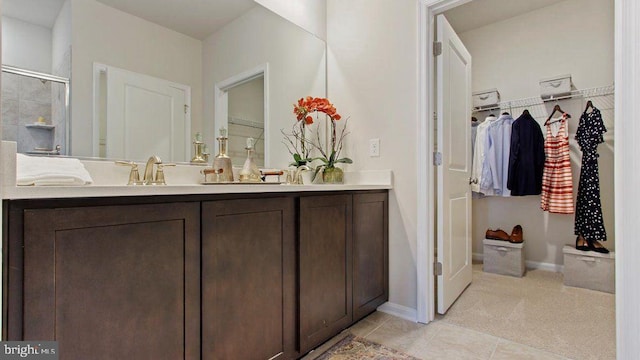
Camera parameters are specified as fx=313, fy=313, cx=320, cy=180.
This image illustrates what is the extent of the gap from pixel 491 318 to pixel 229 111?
2.05 metres

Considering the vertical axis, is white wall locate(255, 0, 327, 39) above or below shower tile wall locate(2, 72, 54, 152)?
above

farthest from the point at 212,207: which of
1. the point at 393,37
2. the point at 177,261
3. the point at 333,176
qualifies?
the point at 393,37

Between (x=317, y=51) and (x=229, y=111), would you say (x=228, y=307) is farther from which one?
(x=317, y=51)

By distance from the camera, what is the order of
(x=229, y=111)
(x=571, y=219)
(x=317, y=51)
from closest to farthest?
1. (x=229, y=111)
2. (x=317, y=51)
3. (x=571, y=219)

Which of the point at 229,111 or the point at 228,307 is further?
the point at 229,111

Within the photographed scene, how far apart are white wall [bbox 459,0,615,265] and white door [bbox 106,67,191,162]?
3.17 m

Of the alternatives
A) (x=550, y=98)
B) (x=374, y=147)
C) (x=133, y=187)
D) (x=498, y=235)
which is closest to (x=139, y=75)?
(x=133, y=187)

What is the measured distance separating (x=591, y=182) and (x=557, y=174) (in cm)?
27

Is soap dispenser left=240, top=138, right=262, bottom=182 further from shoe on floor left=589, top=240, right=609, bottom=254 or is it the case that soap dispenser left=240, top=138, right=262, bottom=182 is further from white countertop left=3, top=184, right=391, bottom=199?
shoe on floor left=589, top=240, right=609, bottom=254

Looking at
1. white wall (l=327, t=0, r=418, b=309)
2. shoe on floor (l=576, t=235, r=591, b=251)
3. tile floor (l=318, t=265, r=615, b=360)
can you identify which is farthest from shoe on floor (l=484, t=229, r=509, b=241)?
white wall (l=327, t=0, r=418, b=309)

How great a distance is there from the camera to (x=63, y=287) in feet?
2.57

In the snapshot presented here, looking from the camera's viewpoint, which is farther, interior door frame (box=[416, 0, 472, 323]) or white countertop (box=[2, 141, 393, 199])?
interior door frame (box=[416, 0, 472, 323])

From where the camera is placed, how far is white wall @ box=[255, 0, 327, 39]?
205 cm
